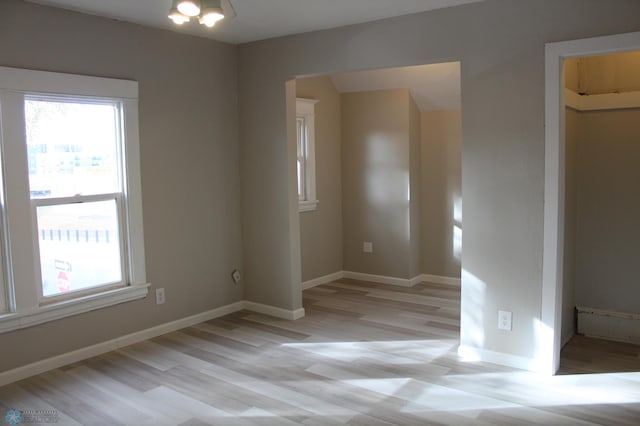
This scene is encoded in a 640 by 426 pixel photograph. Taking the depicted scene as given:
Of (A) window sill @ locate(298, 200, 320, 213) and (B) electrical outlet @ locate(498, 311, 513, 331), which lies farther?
(A) window sill @ locate(298, 200, 320, 213)

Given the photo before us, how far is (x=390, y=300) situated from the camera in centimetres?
523

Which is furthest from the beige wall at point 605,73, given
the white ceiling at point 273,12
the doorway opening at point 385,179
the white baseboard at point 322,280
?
the white baseboard at point 322,280

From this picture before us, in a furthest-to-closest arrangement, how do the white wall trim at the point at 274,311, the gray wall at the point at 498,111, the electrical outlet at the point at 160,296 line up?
the white wall trim at the point at 274,311, the electrical outlet at the point at 160,296, the gray wall at the point at 498,111

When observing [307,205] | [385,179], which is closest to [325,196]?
[307,205]

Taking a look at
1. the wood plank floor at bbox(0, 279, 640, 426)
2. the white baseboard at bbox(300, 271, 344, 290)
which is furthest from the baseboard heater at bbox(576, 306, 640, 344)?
the white baseboard at bbox(300, 271, 344, 290)

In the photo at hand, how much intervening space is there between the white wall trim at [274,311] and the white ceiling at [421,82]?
98.5 inches

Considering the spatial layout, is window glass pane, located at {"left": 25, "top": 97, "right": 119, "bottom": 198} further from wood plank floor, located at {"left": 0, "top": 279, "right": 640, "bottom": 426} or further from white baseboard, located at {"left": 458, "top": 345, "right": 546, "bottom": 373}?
white baseboard, located at {"left": 458, "top": 345, "right": 546, "bottom": 373}

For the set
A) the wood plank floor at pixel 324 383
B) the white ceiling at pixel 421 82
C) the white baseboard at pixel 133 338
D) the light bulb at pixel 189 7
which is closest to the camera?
the light bulb at pixel 189 7

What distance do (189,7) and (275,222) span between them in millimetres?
2732

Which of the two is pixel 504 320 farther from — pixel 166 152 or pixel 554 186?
pixel 166 152

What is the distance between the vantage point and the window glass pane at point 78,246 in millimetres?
3596

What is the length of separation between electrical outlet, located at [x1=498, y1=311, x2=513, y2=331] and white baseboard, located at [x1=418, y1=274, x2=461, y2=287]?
212cm

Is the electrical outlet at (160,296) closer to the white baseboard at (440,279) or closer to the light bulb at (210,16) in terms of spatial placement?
the light bulb at (210,16)

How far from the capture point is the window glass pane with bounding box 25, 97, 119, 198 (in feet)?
11.5
